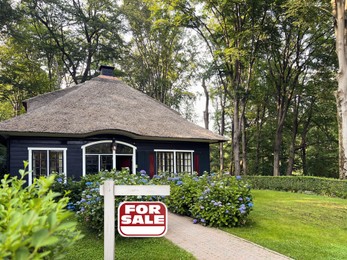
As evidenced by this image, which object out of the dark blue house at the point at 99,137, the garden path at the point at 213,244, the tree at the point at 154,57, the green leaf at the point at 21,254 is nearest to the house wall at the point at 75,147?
the dark blue house at the point at 99,137

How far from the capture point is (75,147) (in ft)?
38.2

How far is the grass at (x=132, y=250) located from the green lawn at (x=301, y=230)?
1679 millimetres

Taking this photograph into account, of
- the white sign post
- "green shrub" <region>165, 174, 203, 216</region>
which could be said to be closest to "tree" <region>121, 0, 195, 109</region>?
"green shrub" <region>165, 174, 203, 216</region>

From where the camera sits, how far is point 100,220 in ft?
18.0

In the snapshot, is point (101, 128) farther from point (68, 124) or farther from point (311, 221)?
point (311, 221)

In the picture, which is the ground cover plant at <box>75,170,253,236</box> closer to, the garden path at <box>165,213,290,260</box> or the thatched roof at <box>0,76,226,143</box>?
the garden path at <box>165,213,290,260</box>

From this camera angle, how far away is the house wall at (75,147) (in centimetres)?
1080

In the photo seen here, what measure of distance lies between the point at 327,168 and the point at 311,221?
63.5 ft

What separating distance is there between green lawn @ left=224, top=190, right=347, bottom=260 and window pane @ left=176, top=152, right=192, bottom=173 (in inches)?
201

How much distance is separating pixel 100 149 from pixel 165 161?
10.6 ft

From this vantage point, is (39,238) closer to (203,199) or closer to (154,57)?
(203,199)

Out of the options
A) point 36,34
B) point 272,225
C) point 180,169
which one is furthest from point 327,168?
point 36,34

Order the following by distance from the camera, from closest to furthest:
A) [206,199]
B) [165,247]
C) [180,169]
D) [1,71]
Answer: [165,247] → [206,199] → [180,169] → [1,71]

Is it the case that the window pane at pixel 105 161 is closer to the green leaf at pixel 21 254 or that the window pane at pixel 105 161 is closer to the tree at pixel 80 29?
the green leaf at pixel 21 254
